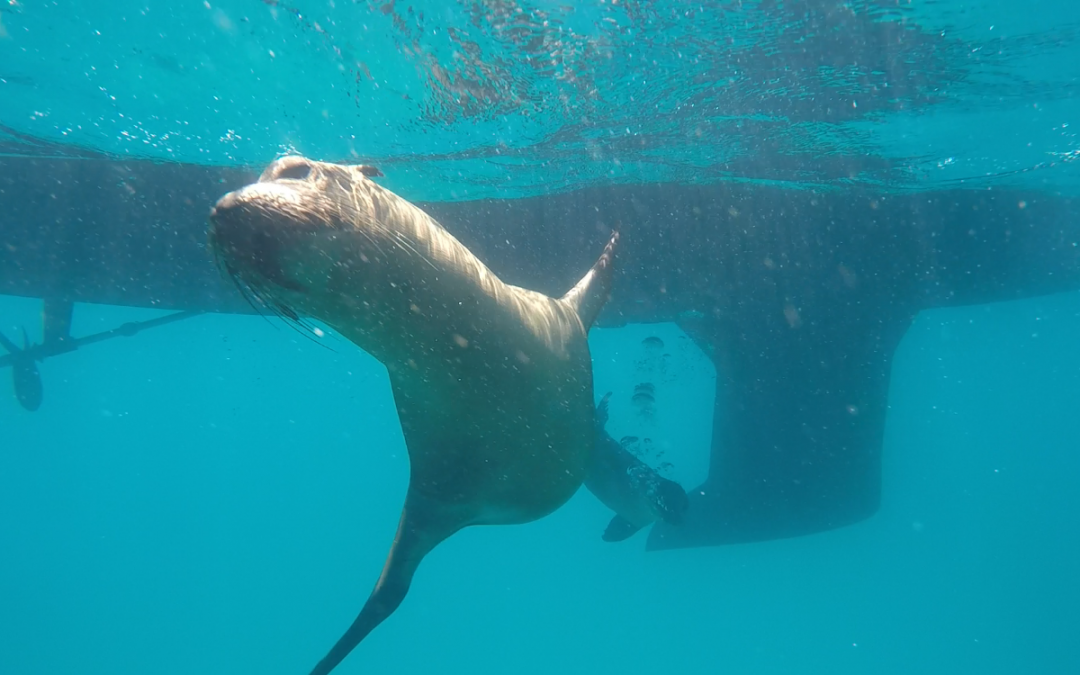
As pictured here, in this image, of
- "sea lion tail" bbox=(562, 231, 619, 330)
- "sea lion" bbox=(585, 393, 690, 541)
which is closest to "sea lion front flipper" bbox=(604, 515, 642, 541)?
"sea lion" bbox=(585, 393, 690, 541)

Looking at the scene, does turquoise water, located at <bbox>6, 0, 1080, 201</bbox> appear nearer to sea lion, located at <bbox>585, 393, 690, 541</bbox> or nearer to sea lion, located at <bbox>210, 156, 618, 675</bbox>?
sea lion, located at <bbox>210, 156, 618, 675</bbox>

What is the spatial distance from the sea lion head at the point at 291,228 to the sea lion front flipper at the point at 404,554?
223cm

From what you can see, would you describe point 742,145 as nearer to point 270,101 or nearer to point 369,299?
point 270,101

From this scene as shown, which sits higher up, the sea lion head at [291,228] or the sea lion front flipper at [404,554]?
the sea lion head at [291,228]

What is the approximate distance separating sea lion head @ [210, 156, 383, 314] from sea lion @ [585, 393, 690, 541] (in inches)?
237

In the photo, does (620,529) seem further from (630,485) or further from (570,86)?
(570,86)

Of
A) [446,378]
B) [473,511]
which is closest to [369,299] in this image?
[446,378]

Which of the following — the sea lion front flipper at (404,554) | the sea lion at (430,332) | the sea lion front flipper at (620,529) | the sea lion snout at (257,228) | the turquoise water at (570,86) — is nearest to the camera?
the sea lion snout at (257,228)

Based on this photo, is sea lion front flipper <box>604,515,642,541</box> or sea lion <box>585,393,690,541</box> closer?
sea lion <box>585,393,690,541</box>

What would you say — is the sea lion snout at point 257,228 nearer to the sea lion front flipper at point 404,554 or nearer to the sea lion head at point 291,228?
the sea lion head at point 291,228

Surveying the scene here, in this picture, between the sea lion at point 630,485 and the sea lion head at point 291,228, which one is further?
the sea lion at point 630,485

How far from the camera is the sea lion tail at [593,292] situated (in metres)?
4.68

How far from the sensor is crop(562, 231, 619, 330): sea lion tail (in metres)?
4.68

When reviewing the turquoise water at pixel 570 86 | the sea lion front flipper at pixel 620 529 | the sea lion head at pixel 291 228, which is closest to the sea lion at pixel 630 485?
the sea lion front flipper at pixel 620 529
